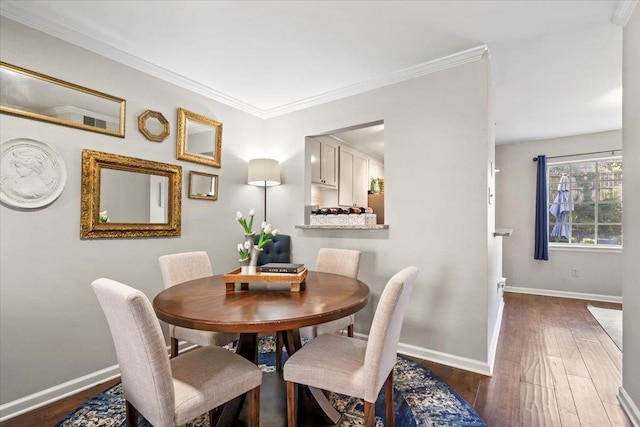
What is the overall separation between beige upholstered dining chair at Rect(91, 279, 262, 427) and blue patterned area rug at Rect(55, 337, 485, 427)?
63 cm

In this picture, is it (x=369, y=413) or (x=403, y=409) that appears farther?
(x=403, y=409)

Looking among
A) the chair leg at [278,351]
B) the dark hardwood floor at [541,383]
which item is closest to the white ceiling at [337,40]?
the chair leg at [278,351]

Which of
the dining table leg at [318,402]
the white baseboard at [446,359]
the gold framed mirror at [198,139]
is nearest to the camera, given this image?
the dining table leg at [318,402]

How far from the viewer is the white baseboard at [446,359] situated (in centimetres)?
237

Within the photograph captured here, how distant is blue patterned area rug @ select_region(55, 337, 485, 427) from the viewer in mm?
1760

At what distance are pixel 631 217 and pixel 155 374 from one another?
2.62 meters

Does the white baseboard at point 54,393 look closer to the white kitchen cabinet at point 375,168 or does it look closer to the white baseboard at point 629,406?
the white baseboard at point 629,406

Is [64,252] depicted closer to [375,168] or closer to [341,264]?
[341,264]

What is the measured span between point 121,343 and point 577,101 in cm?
466

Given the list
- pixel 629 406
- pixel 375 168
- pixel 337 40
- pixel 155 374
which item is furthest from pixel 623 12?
pixel 375 168

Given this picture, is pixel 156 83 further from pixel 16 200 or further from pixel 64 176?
pixel 16 200

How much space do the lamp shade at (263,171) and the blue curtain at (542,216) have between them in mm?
4308

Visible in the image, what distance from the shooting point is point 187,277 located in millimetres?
2307

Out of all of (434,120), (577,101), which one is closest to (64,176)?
(434,120)
